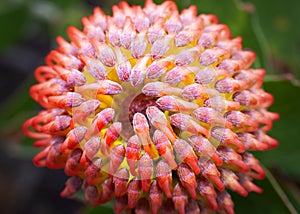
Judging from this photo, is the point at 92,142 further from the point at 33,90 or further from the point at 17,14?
the point at 17,14

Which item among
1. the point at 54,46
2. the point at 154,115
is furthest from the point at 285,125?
the point at 54,46

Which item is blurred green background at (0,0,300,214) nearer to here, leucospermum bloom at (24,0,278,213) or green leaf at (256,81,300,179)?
green leaf at (256,81,300,179)

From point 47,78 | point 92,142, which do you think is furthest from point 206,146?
point 47,78

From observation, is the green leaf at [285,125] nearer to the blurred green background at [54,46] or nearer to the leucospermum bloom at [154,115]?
the blurred green background at [54,46]

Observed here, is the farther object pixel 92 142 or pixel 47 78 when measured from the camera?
pixel 47 78

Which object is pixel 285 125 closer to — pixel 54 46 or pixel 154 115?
pixel 154 115

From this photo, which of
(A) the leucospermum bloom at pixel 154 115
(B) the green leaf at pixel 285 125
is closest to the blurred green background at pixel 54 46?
(B) the green leaf at pixel 285 125

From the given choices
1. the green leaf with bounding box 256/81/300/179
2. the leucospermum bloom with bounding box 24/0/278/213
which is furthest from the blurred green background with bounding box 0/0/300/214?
the leucospermum bloom with bounding box 24/0/278/213

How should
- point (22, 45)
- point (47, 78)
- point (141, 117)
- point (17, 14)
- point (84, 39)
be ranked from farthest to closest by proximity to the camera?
point (22, 45) → point (17, 14) → point (47, 78) → point (84, 39) → point (141, 117)
